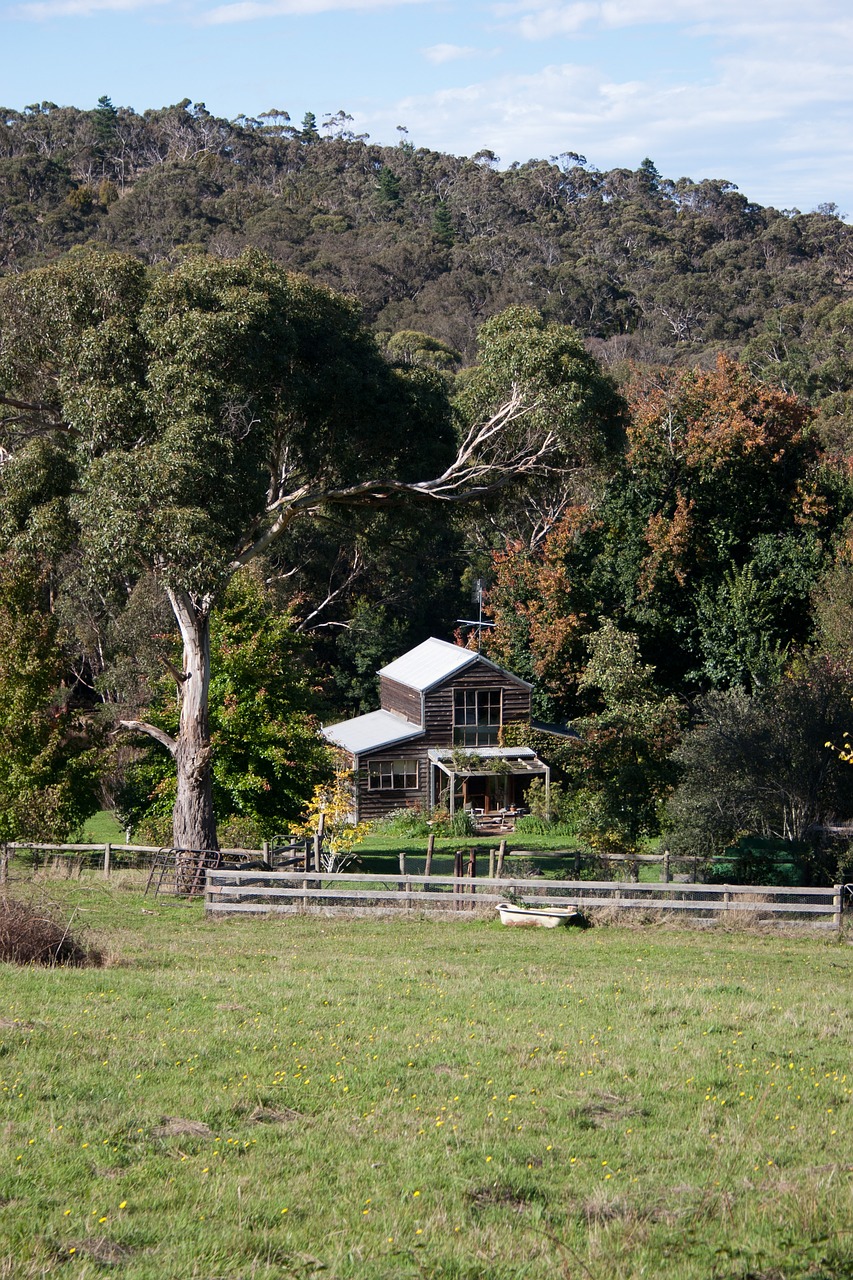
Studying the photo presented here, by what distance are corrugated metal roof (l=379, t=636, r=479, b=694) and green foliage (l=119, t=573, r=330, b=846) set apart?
563 inches

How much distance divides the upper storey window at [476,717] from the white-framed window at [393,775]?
2045 mm

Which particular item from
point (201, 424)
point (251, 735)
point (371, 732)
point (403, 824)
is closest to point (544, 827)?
point (403, 824)

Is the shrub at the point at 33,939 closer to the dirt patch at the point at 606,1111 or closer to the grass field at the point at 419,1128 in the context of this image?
the grass field at the point at 419,1128

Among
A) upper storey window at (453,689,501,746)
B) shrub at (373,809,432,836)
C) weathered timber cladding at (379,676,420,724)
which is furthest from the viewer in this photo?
weathered timber cladding at (379,676,420,724)

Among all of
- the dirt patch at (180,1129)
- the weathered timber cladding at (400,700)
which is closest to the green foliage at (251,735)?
the weathered timber cladding at (400,700)

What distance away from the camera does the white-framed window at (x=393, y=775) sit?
4534 centimetres

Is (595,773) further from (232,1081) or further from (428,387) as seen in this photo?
(232,1081)

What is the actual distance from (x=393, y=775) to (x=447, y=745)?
2.40 m

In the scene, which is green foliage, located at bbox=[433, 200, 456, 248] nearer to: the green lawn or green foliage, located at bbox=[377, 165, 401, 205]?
green foliage, located at bbox=[377, 165, 401, 205]

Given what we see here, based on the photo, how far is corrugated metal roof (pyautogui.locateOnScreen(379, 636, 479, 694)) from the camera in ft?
148

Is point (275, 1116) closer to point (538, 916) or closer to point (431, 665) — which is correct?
point (538, 916)

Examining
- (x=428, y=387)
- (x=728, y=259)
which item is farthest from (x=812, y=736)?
(x=728, y=259)

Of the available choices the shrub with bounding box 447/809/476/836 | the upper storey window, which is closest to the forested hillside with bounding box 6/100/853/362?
the upper storey window

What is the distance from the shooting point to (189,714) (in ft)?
84.7
